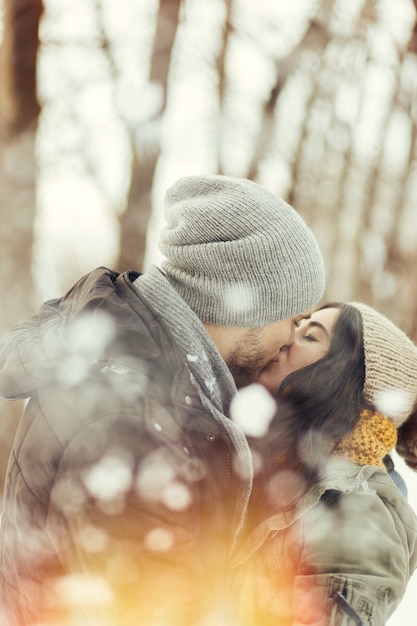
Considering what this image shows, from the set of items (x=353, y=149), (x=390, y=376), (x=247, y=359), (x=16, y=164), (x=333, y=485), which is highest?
(x=353, y=149)

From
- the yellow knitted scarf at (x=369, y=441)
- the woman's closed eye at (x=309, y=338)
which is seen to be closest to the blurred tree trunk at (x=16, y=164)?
the woman's closed eye at (x=309, y=338)

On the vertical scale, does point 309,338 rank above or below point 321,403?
above

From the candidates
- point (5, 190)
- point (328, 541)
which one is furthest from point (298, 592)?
point (5, 190)

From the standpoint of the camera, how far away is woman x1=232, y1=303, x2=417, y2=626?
1547 millimetres

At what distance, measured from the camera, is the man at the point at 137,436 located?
1.02 m

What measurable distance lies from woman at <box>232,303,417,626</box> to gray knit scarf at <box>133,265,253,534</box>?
1.32 feet

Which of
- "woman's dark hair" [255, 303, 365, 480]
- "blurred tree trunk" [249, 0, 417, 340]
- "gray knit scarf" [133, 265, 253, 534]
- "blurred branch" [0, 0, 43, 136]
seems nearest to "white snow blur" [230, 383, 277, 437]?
"woman's dark hair" [255, 303, 365, 480]

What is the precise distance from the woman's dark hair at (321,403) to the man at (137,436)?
1.72 ft

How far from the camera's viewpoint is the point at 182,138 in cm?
360

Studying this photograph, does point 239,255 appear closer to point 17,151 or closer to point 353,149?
point 17,151

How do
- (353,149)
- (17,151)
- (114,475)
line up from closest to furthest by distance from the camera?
1. (114,475)
2. (17,151)
3. (353,149)

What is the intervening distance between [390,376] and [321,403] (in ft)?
0.84

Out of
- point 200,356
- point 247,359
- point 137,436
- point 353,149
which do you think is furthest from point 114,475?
point 353,149

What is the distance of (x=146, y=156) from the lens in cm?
351
